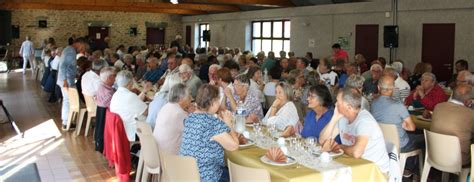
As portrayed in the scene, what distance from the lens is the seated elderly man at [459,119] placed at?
170 inches

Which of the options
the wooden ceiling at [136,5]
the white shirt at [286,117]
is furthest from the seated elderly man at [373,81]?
the wooden ceiling at [136,5]

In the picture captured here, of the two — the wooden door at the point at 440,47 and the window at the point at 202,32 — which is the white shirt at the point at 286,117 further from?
the window at the point at 202,32

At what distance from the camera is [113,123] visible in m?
4.80

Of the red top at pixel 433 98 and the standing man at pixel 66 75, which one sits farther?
the standing man at pixel 66 75

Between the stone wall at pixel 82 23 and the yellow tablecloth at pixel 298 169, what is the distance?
1949 cm

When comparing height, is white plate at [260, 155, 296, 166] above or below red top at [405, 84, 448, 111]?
below

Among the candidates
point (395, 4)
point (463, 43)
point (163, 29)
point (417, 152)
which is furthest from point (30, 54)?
point (417, 152)

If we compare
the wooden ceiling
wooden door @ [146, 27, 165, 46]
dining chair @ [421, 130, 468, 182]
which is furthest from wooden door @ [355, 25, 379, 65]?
wooden door @ [146, 27, 165, 46]

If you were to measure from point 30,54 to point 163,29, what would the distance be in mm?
6763

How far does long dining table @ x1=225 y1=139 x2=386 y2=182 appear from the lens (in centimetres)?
311

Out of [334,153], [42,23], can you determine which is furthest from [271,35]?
[334,153]

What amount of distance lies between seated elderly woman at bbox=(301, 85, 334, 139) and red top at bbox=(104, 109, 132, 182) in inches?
73.8

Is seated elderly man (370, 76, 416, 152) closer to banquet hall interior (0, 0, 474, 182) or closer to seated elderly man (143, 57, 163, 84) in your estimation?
banquet hall interior (0, 0, 474, 182)

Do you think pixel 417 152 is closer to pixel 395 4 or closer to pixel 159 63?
pixel 159 63
